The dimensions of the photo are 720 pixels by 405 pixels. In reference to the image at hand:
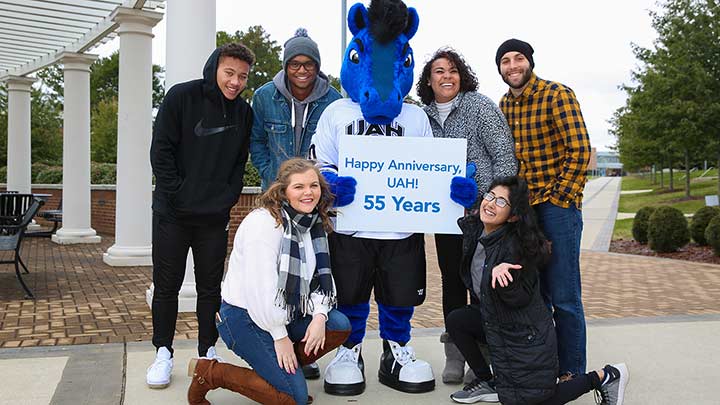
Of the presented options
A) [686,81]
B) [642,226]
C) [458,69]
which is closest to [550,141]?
[458,69]

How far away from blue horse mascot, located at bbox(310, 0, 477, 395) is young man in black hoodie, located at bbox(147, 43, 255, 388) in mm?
543

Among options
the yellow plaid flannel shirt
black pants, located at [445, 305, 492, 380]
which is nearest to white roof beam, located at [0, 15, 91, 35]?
the yellow plaid flannel shirt

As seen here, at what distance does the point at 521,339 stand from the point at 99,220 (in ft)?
43.8

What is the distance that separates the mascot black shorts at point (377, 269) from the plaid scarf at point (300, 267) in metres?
0.26

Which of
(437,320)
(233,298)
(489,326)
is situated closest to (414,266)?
(489,326)

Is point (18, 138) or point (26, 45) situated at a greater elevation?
point (26, 45)

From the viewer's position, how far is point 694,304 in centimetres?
713

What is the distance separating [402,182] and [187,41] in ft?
9.35

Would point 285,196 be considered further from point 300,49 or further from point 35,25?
point 35,25

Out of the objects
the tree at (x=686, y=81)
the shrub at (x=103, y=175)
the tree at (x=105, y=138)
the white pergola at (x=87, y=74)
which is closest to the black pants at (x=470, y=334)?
the white pergola at (x=87, y=74)

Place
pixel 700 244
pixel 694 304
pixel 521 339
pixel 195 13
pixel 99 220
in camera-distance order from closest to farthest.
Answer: pixel 521 339, pixel 195 13, pixel 694 304, pixel 700 244, pixel 99 220

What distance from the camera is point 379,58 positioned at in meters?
3.78

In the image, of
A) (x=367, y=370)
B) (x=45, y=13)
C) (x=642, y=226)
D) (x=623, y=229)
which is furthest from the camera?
(x=623, y=229)

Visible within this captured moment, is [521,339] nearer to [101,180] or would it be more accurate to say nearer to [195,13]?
[195,13]
